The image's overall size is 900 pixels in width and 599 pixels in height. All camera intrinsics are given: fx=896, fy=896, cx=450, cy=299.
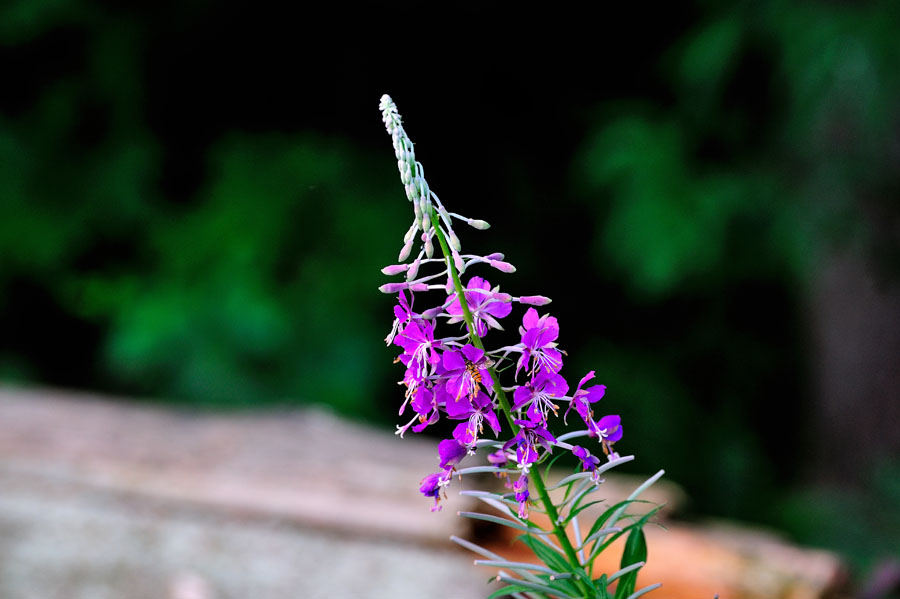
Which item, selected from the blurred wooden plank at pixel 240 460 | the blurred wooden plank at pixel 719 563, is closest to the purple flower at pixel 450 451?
the blurred wooden plank at pixel 719 563

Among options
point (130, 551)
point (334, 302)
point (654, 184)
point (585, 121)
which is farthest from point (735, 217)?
point (130, 551)

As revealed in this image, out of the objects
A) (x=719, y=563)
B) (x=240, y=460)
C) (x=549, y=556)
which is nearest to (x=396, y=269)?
(x=549, y=556)

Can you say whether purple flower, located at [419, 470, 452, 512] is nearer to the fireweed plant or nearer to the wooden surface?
the fireweed plant

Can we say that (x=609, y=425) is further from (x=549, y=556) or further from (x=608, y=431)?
(x=549, y=556)

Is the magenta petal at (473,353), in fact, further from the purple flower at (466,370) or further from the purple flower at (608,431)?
the purple flower at (608,431)

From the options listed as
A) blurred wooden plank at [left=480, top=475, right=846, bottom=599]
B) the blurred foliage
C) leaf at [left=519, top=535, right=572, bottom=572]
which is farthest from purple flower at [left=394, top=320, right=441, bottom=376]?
the blurred foliage

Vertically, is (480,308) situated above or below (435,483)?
above

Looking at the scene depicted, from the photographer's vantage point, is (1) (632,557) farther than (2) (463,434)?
Yes
